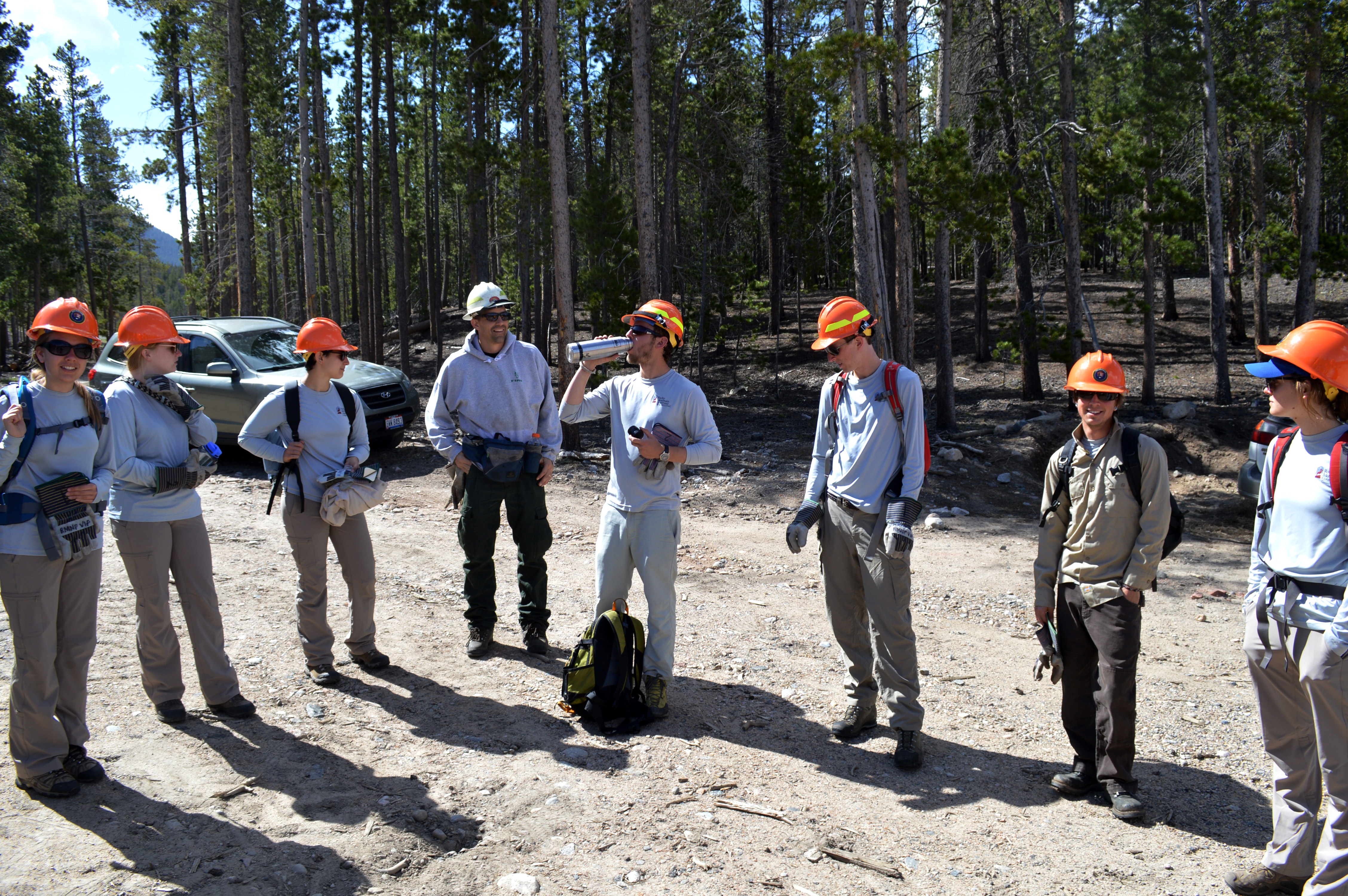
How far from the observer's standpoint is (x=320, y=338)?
16.1 ft

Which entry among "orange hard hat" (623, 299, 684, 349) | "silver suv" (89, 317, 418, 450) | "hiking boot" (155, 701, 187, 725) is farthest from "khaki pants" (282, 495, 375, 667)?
"silver suv" (89, 317, 418, 450)

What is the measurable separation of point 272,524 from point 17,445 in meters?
5.78

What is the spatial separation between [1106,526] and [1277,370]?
40.3 inches

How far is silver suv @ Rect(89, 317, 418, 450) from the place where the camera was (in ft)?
39.1

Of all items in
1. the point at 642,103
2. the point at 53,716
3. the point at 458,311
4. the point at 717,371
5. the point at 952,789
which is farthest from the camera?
the point at 458,311

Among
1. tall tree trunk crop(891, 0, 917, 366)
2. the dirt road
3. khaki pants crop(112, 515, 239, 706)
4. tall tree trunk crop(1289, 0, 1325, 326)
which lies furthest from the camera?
tall tree trunk crop(1289, 0, 1325, 326)

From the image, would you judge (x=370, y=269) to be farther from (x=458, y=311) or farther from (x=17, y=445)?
(x=17, y=445)

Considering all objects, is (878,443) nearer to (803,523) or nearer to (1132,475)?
(803,523)

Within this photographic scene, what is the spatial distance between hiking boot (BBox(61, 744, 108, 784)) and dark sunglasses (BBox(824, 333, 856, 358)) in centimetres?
392

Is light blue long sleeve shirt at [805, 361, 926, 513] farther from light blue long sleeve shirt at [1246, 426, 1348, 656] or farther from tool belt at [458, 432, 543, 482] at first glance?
tool belt at [458, 432, 543, 482]

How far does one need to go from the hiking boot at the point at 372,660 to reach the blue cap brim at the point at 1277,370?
15.6ft

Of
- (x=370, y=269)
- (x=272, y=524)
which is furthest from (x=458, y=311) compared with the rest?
(x=272, y=524)

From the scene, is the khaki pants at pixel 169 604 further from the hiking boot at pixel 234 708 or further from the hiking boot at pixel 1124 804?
the hiking boot at pixel 1124 804

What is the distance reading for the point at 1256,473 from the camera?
33.4 feet
